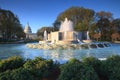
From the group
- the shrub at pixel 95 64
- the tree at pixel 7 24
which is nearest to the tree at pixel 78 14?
the tree at pixel 7 24

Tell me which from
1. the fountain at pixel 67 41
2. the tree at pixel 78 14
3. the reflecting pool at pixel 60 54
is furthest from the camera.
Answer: the tree at pixel 78 14

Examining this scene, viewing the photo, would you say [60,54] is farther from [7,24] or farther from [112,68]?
[7,24]

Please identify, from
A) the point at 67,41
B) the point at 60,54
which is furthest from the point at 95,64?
A: the point at 67,41

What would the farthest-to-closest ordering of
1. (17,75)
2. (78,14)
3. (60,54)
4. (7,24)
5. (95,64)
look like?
(78,14)
(7,24)
(60,54)
(95,64)
(17,75)

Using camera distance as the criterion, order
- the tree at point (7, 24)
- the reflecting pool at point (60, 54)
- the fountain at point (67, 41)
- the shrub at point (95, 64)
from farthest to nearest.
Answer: the tree at point (7, 24) → the fountain at point (67, 41) → the reflecting pool at point (60, 54) → the shrub at point (95, 64)

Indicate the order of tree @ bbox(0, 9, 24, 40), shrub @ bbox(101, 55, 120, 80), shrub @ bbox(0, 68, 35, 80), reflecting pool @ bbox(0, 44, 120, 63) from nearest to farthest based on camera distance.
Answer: shrub @ bbox(0, 68, 35, 80) < shrub @ bbox(101, 55, 120, 80) < reflecting pool @ bbox(0, 44, 120, 63) < tree @ bbox(0, 9, 24, 40)

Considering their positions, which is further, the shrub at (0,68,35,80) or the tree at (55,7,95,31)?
the tree at (55,7,95,31)

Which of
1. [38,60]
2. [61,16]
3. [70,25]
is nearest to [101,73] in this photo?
[38,60]

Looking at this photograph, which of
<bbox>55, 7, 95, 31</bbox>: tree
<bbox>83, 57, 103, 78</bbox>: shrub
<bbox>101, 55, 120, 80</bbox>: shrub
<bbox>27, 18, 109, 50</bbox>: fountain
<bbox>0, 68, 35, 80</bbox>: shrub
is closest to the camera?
<bbox>0, 68, 35, 80</bbox>: shrub

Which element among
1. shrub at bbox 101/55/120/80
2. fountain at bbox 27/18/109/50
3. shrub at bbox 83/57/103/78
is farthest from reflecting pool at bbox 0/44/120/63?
shrub at bbox 101/55/120/80

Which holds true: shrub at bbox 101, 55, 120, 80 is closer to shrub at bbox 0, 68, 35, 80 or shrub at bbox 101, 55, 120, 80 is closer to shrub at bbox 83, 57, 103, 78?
shrub at bbox 83, 57, 103, 78

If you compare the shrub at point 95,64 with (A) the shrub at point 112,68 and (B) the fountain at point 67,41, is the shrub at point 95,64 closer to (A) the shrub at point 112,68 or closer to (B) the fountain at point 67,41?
(A) the shrub at point 112,68

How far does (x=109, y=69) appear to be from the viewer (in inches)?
245

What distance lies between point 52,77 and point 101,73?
A: 4.97 feet
